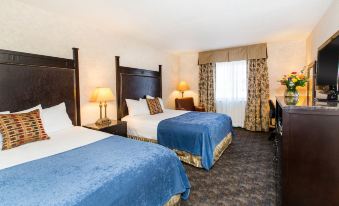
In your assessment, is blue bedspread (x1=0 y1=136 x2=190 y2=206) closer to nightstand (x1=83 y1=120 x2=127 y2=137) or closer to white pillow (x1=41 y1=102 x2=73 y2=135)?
white pillow (x1=41 y1=102 x2=73 y2=135)

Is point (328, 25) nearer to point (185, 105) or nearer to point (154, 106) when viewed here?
point (154, 106)

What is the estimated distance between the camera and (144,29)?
354 cm

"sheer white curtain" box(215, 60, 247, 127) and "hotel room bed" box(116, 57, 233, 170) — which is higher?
"sheer white curtain" box(215, 60, 247, 127)

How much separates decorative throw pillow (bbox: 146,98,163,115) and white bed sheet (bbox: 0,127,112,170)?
1705mm

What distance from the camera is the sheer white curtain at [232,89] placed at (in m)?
5.21

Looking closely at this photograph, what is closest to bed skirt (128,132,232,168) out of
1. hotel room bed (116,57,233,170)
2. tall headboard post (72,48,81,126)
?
hotel room bed (116,57,233,170)

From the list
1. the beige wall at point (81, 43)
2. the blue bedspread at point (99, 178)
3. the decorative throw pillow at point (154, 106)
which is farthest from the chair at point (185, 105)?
the blue bedspread at point (99, 178)

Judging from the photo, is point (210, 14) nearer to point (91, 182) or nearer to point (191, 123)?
point (191, 123)

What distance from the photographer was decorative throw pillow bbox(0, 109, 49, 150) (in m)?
1.82

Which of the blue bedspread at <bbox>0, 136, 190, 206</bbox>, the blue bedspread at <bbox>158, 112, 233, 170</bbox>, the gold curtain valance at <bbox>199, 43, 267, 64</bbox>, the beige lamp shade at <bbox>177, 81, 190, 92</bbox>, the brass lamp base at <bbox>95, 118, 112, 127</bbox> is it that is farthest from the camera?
the beige lamp shade at <bbox>177, 81, 190, 92</bbox>

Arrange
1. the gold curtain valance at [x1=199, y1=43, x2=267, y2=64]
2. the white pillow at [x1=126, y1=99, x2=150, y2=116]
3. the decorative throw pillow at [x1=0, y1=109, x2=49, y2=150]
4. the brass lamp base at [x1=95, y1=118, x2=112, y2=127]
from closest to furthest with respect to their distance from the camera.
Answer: the decorative throw pillow at [x1=0, y1=109, x2=49, y2=150], the brass lamp base at [x1=95, y1=118, x2=112, y2=127], the white pillow at [x1=126, y1=99, x2=150, y2=116], the gold curtain valance at [x1=199, y1=43, x2=267, y2=64]

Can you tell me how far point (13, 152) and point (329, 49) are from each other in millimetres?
3691

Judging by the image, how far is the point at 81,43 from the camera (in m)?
3.15

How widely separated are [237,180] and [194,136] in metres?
0.83
